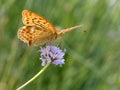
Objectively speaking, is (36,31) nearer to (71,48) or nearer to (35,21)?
(35,21)

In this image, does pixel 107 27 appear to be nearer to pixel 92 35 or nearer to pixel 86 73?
pixel 92 35

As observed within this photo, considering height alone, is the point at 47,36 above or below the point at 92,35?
above

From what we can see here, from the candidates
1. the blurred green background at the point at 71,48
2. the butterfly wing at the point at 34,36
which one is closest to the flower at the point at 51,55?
the butterfly wing at the point at 34,36

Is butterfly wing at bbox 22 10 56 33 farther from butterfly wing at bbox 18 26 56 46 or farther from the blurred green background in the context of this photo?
the blurred green background

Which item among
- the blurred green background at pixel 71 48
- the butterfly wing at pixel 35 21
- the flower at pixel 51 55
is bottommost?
the blurred green background at pixel 71 48

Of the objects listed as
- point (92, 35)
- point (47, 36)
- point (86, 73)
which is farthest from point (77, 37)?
point (47, 36)

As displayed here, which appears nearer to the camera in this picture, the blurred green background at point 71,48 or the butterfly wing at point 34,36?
the butterfly wing at point 34,36

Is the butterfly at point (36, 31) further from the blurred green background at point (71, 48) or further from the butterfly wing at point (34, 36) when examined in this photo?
the blurred green background at point (71, 48)
